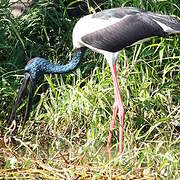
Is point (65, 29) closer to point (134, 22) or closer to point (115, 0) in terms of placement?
point (115, 0)

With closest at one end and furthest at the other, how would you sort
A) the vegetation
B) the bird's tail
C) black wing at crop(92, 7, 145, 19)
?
the vegetation < the bird's tail < black wing at crop(92, 7, 145, 19)

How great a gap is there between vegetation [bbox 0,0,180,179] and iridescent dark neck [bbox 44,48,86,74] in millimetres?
174

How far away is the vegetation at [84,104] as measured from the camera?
17.6 ft

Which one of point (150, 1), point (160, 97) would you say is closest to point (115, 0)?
point (150, 1)

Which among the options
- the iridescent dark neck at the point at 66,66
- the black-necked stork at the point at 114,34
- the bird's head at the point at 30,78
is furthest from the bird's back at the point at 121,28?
the bird's head at the point at 30,78

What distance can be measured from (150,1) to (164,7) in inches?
6.9

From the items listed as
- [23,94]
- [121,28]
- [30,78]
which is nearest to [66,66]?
[30,78]

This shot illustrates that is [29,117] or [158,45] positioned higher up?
[158,45]

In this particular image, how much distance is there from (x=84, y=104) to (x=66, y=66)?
403mm

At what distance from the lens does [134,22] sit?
657cm

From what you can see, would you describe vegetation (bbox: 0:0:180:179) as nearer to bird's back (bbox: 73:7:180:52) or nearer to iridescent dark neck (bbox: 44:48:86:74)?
iridescent dark neck (bbox: 44:48:86:74)

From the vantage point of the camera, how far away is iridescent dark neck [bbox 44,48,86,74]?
685cm

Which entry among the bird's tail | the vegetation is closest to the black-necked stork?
the bird's tail

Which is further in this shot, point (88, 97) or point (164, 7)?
point (164, 7)
